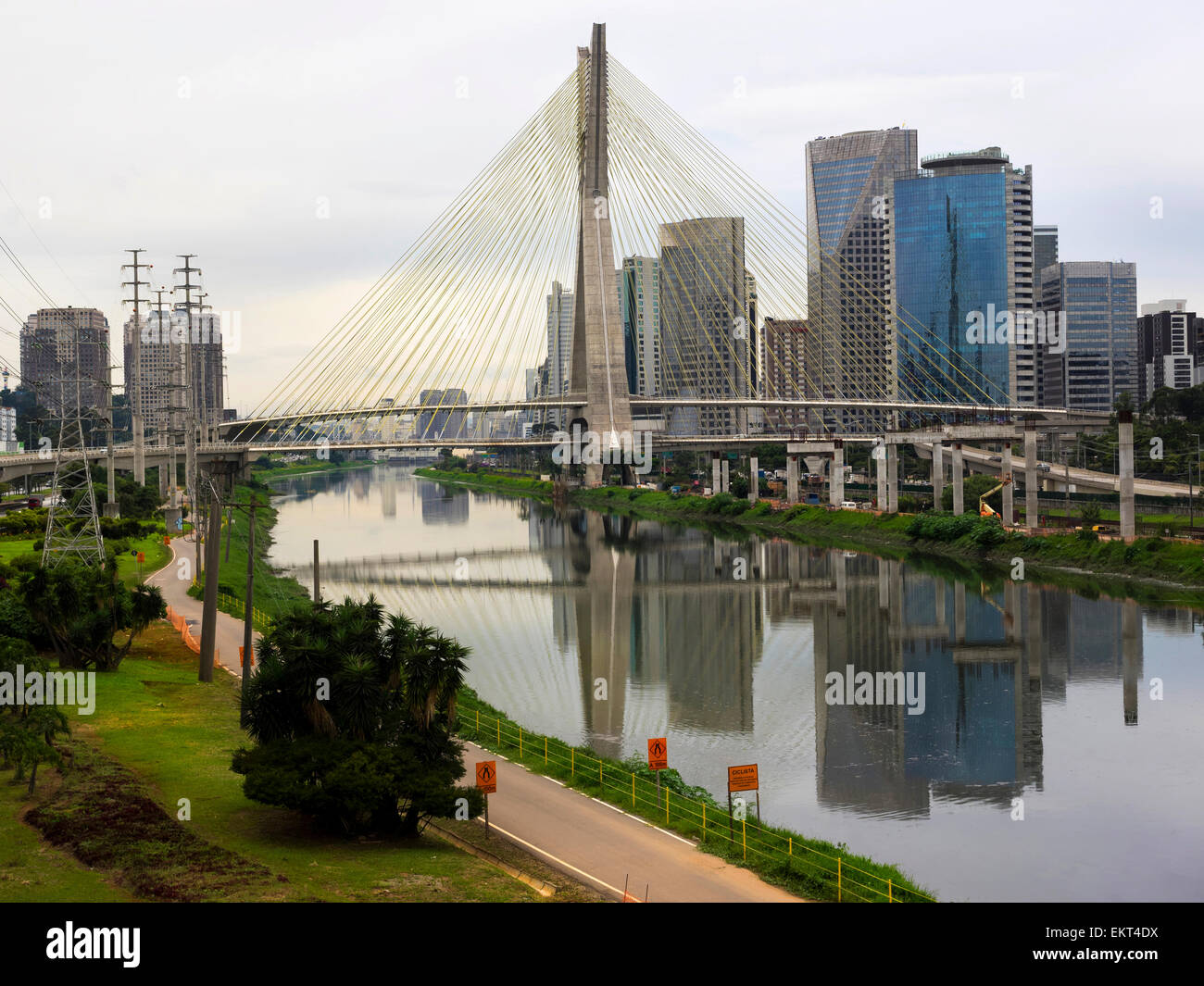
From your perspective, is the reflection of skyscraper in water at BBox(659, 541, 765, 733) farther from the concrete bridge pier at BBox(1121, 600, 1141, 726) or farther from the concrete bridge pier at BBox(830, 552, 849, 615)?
the concrete bridge pier at BBox(1121, 600, 1141, 726)

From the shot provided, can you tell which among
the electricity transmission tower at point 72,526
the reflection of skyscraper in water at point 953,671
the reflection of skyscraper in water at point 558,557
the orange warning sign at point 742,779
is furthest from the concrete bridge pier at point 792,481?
the orange warning sign at point 742,779

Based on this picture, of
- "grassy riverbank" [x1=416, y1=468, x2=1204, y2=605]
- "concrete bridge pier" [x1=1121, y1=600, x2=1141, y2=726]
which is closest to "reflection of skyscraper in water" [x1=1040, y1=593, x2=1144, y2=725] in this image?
"concrete bridge pier" [x1=1121, y1=600, x2=1141, y2=726]

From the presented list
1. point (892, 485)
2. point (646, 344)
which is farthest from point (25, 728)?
point (646, 344)

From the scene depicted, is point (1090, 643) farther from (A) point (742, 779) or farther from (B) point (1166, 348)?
(B) point (1166, 348)
